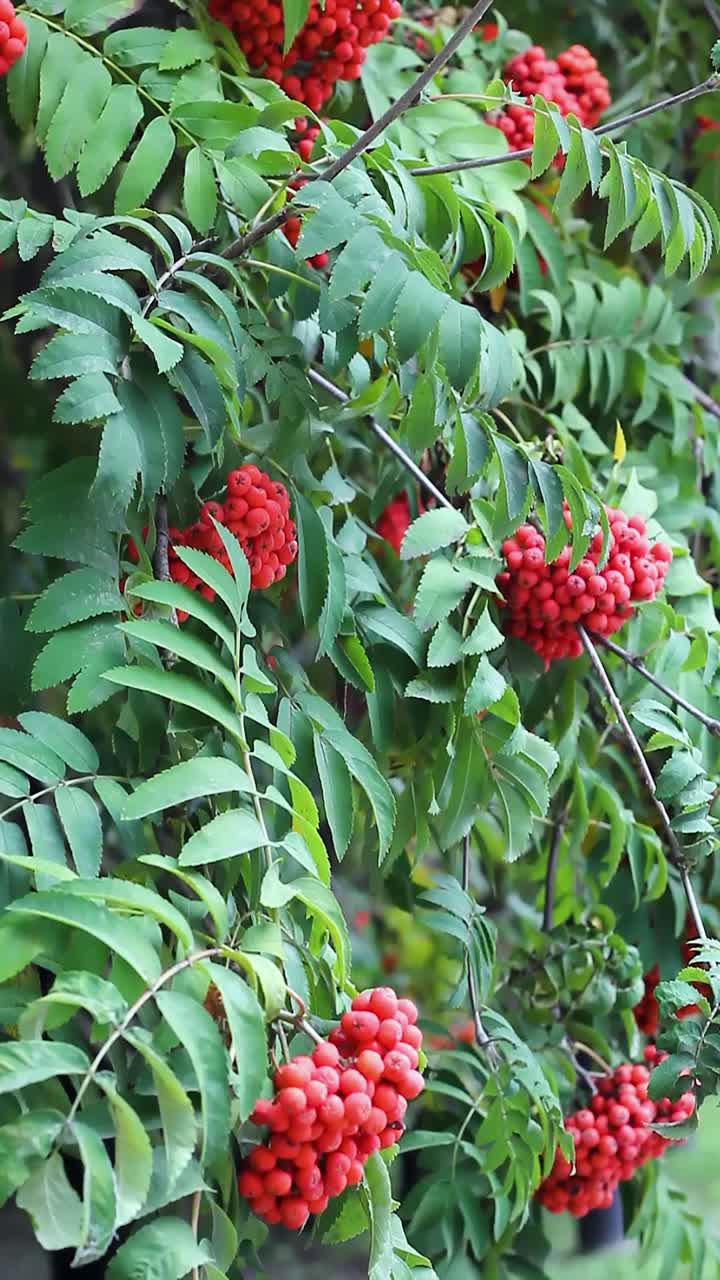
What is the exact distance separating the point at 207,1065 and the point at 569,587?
2.05 feet

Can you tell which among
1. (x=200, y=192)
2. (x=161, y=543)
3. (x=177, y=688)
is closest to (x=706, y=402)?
(x=200, y=192)

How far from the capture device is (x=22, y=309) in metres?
0.89

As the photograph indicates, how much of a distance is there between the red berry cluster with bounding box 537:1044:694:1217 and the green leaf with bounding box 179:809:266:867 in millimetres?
657

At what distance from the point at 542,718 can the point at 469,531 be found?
11.4 inches

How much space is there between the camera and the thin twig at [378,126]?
35.0 inches

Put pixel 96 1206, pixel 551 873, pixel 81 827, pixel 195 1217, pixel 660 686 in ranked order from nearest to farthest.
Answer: pixel 96 1206
pixel 195 1217
pixel 81 827
pixel 660 686
pixel 551 873

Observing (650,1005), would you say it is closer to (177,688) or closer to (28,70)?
(177,688)

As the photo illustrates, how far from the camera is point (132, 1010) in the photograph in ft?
2.25

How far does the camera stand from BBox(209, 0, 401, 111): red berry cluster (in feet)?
3.99

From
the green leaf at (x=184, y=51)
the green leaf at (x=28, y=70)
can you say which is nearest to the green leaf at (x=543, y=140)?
the green leaf at (x=184, y=51)

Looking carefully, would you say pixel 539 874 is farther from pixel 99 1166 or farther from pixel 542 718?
pixel 99 1166

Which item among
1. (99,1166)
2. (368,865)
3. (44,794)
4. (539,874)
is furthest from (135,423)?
(539,874)

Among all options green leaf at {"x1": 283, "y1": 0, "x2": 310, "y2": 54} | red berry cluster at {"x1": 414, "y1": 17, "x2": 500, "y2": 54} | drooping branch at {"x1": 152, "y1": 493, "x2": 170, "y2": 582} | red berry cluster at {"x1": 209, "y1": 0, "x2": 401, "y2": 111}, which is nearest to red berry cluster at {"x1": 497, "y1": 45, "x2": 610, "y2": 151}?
red berry cluster at {"x1": 414, "y1": 17, "x2": 500, "y2": 54}

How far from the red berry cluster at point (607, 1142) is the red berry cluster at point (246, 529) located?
0.65m
